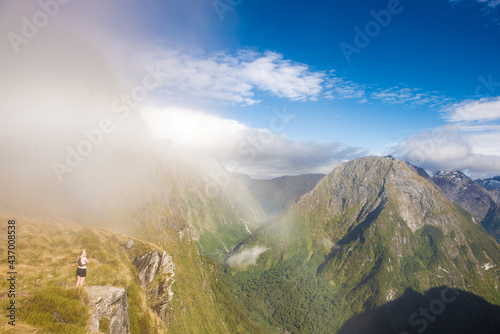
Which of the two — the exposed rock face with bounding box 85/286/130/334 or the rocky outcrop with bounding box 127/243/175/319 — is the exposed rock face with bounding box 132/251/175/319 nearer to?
the rocky outcrop with bounding box 127/243/175/319

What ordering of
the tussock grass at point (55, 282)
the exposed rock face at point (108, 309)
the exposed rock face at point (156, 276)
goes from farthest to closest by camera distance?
the exposed rock face at point (156, 276), the exposed rock face at point (108, 309), the tussock grass at point (55, 282)

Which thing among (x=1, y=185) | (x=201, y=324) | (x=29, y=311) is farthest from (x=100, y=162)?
(x=29, y=311)

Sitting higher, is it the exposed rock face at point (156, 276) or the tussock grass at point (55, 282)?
the tussock grass at point (55, 282)

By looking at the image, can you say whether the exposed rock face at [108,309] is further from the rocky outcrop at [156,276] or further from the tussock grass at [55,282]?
the rocky outcrop at [156,276]

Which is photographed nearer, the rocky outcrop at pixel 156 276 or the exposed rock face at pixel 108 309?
the exposed rock face at pixel 108 309

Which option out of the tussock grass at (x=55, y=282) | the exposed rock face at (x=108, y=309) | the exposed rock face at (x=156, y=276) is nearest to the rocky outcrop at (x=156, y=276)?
the exposed rock face at (x=156, y=276)

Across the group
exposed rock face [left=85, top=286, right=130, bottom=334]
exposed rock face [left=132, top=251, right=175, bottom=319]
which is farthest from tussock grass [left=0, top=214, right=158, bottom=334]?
exposed rock face [left=132, top=251, right=175, bottom=319]

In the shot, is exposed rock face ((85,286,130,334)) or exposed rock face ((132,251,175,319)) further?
exposed rock face ((132,251,175,319))
